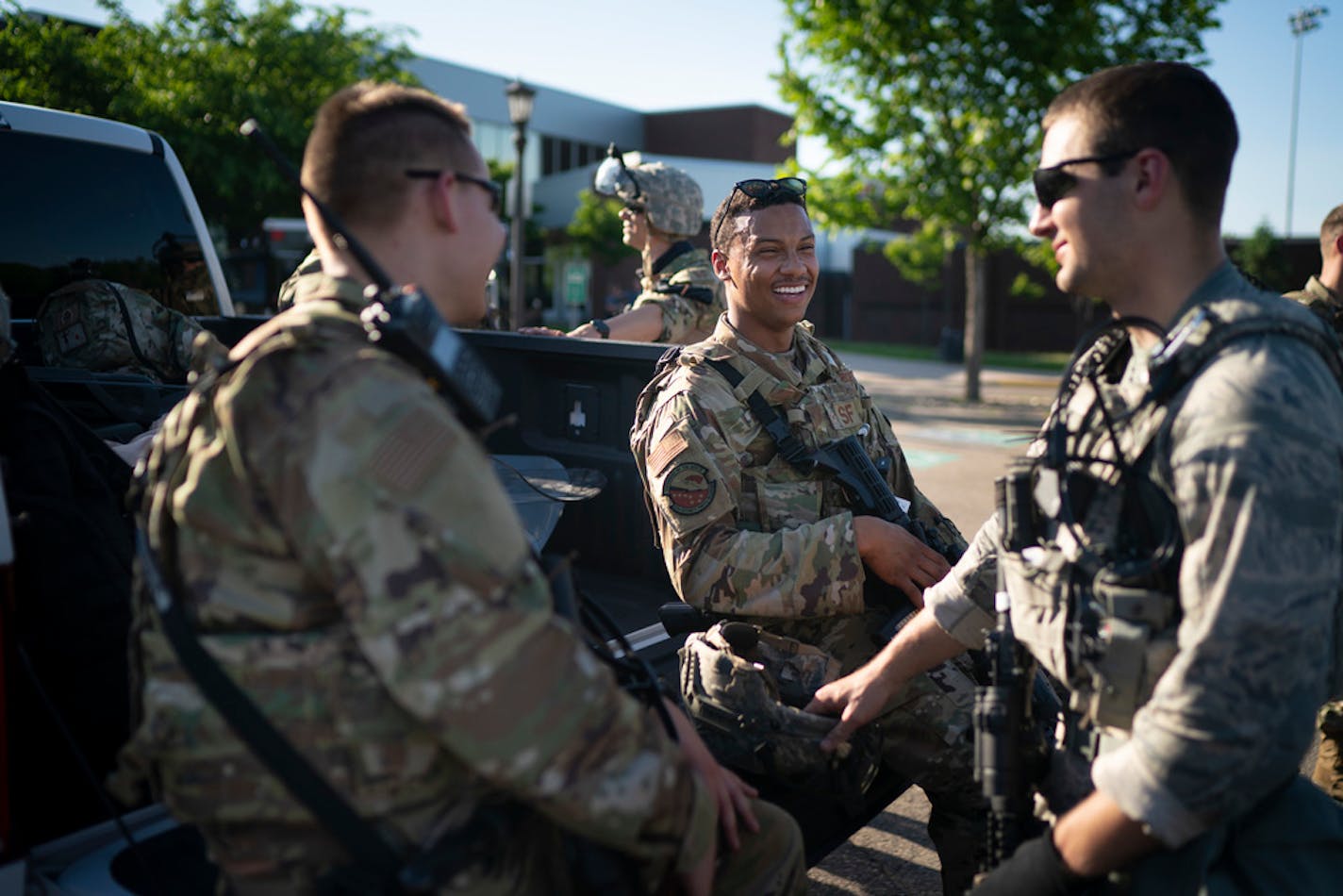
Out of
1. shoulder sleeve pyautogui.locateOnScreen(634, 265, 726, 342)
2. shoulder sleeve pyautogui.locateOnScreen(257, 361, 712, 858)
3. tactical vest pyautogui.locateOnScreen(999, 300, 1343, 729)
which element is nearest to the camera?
shoulder sleeve pyautogui.locateOnScreen(257, 361, 712, 858)

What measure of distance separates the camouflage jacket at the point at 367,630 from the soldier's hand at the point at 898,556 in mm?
1214

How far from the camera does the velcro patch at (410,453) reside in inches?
57.0

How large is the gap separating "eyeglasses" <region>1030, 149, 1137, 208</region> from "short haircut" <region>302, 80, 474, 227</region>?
1.01m

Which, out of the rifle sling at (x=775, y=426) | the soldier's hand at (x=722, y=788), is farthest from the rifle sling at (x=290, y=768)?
the rifle sling at (x=775, y=426)

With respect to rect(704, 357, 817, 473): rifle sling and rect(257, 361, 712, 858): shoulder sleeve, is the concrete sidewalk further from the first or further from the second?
rect(257, 361, 712, 858): shoulder sleeve

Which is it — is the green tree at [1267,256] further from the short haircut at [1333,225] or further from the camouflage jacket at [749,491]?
the camouflage jacket at [749,491]

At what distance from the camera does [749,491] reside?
2889 mm

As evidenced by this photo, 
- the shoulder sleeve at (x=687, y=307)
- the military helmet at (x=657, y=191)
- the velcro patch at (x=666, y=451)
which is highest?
the military helmet at (x=657, y=191)

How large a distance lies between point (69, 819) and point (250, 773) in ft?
2.54

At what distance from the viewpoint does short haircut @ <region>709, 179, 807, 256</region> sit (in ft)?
10.3

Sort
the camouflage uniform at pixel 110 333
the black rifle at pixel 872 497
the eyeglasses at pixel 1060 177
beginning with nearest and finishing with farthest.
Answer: the eyeglasses at pixel 1060 177 → the black rifle at pixel 872 497 → the camouflage uniform at pixel 110 333

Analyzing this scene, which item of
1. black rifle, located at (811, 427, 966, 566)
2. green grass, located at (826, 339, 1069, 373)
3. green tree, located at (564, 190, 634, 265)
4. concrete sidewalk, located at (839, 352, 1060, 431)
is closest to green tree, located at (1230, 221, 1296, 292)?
green grass, located at (826, 339, 1069, 373)

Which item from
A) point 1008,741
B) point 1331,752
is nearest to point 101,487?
point 1008,741

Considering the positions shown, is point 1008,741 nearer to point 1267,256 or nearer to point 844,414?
point 844,414
